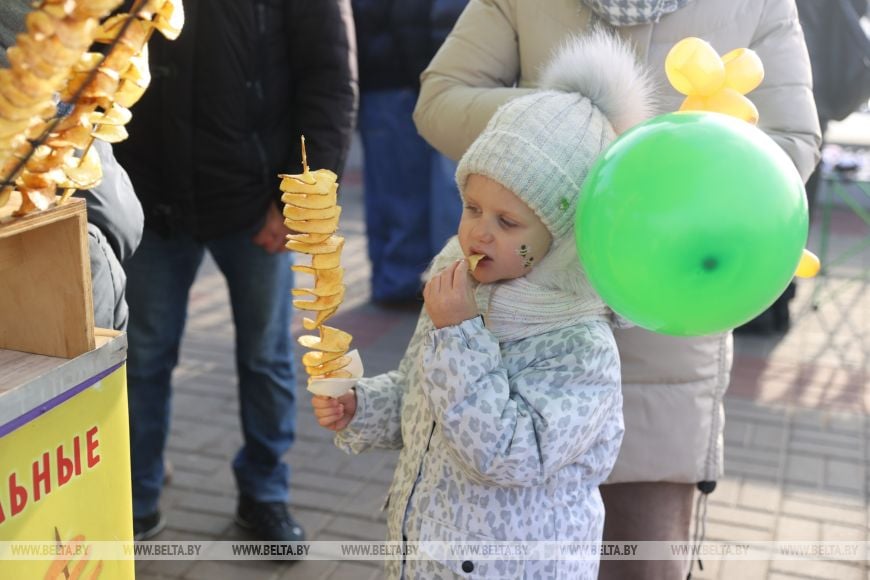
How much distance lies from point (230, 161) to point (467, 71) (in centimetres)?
94

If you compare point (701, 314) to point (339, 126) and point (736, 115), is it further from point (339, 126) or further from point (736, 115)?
point (339, 126)

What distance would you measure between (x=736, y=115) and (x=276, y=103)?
65.8 inches

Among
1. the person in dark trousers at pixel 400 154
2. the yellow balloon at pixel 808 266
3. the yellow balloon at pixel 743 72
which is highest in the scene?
the yellow balloon at pixel 743 72

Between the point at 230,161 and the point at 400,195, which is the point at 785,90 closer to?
the point at 230,161

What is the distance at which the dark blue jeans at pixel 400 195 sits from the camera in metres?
5.24

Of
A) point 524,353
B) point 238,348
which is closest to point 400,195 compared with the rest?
point 238,348

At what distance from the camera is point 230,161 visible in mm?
2836

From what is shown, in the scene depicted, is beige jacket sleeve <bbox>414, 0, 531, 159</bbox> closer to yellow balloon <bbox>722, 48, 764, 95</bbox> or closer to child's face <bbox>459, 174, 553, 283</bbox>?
child's face <bbox>459, 174, 553, 283</bbox>

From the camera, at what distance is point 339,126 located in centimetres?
288

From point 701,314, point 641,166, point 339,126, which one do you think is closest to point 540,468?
point 701,314

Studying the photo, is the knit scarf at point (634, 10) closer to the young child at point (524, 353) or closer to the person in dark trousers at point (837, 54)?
the young child at point (524, 353)

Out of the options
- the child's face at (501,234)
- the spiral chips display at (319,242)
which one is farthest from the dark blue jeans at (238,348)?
the child's face at (501,234)

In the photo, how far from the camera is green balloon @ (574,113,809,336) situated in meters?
1.29

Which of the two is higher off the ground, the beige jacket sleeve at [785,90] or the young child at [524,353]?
the beige jacket sleeve at [785,90]
